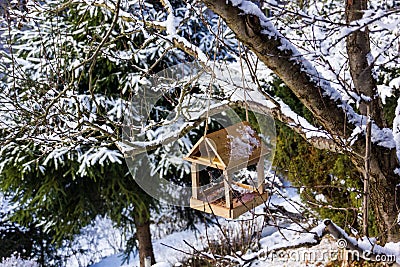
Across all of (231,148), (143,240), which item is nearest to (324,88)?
(231,148)

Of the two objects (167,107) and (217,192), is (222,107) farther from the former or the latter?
(167,107)

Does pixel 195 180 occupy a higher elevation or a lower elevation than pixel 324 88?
lower

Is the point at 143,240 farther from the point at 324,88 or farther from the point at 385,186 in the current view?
the point at 324,88

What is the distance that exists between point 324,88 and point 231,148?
38cm

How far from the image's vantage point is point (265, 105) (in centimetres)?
194

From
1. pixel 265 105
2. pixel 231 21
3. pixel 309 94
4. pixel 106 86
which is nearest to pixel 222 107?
pixel 265 105

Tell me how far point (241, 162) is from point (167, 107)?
2236 mm

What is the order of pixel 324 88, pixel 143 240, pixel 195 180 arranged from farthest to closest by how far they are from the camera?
1. pixel 143 240
2. pixel 195 180
3. pixel 324 88

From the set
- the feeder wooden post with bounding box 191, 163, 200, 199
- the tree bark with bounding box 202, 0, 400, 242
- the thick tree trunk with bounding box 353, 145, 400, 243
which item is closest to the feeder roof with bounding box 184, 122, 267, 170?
the feeder wooden post with bounding box 191, 163, 200, 199

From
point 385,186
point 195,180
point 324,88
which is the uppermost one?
point 324,88

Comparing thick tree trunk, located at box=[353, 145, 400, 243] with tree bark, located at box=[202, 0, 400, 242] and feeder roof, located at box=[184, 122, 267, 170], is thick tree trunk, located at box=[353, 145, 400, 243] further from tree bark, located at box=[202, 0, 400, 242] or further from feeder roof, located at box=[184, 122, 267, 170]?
feeder roof, located at box=[184, 122, 267, 170]

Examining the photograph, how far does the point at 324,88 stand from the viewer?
143 cm

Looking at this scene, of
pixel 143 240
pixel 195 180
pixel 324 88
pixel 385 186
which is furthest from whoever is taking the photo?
pixel 143 240

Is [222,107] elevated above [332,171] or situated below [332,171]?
above
